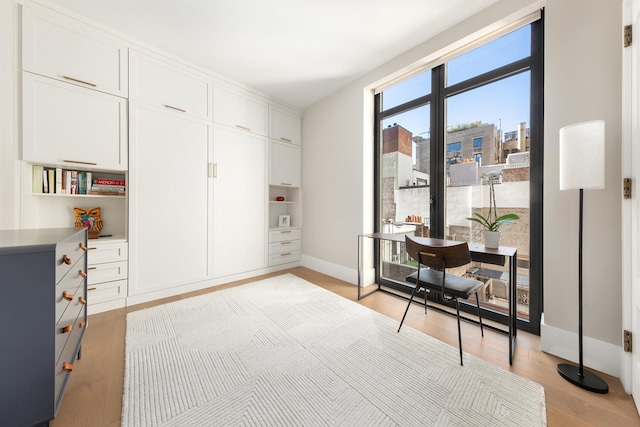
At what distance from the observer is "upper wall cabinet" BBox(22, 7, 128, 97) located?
1.98 metres

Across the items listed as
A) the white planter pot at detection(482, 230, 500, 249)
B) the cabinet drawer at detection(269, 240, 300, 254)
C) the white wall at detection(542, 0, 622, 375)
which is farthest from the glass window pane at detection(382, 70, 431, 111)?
the cabinet drawer at detection(269, 240, 300, 254)

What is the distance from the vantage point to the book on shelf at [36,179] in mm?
2086

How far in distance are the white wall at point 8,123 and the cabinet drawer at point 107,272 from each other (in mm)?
655

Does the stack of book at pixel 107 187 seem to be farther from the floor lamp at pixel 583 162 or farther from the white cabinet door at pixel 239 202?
the floor lamp at pixel 583 162

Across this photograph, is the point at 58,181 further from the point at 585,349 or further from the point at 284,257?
the point at 585,349

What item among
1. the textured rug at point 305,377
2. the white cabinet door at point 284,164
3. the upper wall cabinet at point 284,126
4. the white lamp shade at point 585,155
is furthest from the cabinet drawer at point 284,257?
the white lamp shade at point 585,155

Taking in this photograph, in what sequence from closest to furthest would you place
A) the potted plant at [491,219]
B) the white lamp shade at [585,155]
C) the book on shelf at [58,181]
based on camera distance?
the white lamp shade at [585,155]
the potted plant at [491,219]
the book on shelf at [58,181]

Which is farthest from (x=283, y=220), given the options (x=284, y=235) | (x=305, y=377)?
(x=305, y=377)

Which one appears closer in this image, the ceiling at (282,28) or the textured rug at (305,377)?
the textured rug at (305,377)

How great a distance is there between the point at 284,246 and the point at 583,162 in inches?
135

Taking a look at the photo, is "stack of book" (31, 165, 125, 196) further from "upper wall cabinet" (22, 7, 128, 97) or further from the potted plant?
the potted plant

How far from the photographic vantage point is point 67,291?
3.92 feet

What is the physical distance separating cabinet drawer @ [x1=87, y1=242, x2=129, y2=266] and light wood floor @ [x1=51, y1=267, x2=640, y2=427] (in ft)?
1.73

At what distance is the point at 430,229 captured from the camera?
2590 mm
